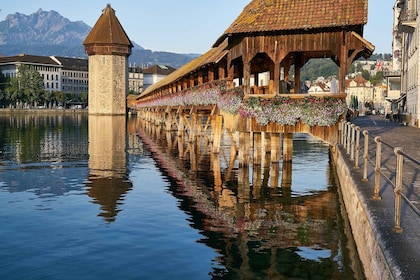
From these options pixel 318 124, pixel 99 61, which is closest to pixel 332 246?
pixel 318 124

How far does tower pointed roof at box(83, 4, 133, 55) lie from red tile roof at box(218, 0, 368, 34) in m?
72.8

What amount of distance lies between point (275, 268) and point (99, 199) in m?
6.91

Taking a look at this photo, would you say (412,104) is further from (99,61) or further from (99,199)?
(99,61)

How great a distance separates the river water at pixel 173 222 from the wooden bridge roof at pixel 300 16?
4.71m

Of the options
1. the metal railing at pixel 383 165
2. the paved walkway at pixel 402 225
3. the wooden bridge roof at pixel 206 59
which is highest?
the wooden bridge roof at pixel 206 59

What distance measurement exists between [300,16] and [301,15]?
0.06 metres

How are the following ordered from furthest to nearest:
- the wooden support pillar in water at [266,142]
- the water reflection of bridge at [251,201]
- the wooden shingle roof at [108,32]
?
the wooden shingle roof at [108,32], the wooden support pillar in water at [266,142], the water reflection of bridge at [251,201]

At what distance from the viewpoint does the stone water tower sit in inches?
3516

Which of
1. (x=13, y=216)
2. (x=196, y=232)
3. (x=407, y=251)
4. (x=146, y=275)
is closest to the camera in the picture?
(x=407, y=251)

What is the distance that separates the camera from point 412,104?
1246 inches

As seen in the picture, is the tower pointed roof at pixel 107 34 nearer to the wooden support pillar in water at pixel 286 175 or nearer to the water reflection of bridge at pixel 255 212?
the water reflection of bridge at pixel 255 212

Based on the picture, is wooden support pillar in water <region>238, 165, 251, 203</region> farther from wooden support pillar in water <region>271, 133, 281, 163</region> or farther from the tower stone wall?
the tower stone wall

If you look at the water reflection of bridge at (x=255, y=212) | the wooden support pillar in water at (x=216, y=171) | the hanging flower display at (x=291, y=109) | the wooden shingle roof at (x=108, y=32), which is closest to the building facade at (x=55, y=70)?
the wooden shingle roof at (x=108, y=32)

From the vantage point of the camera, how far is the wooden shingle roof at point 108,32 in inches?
3499
